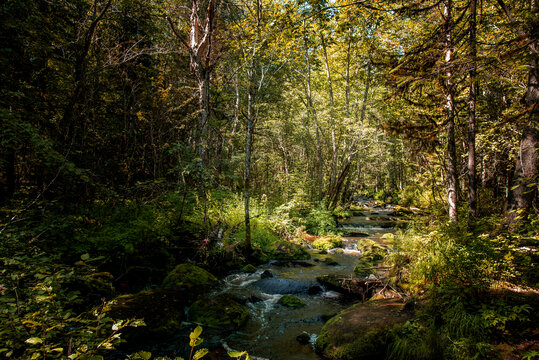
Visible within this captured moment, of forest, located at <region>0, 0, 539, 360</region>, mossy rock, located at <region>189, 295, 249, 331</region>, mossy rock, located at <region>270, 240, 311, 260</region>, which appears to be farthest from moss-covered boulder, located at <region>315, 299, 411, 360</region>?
mossy rock, located at <region>270, 240, 311, 260</region>

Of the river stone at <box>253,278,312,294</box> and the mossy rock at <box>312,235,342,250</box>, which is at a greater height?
the mossy rock at <box>312,235,342,250</box>

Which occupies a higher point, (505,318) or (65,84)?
(65,84)

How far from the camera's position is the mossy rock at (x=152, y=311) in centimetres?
438

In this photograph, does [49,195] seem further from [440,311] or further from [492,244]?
[492,244]

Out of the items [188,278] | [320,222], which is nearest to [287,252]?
[188,278]

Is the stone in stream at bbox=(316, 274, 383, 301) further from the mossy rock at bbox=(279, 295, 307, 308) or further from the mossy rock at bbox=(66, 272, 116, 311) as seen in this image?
the mossy rock at bbox=(66, 272, 116, 311)

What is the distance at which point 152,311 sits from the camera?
4805mm

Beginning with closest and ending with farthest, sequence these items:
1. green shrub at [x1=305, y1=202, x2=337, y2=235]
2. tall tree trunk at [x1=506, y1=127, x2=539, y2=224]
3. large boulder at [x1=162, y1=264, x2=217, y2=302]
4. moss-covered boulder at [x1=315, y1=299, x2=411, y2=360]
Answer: moss-covered boulder at [x1=315, y1=299, x2=411, y2=360] < tall tree trunk at [x1=506, y1=127, x2=539, y2=224] < large boulder at [x1=162, y1=264, x2=217, y2=302] < green shrub at [x1=305, y1=202, x2=337, y2=235]

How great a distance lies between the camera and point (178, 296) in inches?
224

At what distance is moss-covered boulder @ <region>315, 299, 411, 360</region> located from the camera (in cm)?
397

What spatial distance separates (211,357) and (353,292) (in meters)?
4.07

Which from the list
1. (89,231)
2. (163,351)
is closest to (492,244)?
(163,351)

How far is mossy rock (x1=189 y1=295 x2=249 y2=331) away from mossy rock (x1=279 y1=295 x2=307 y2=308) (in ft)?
3.73

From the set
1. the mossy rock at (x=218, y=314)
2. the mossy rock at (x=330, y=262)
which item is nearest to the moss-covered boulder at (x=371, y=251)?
the mossy rock at (x=330, y=262)
